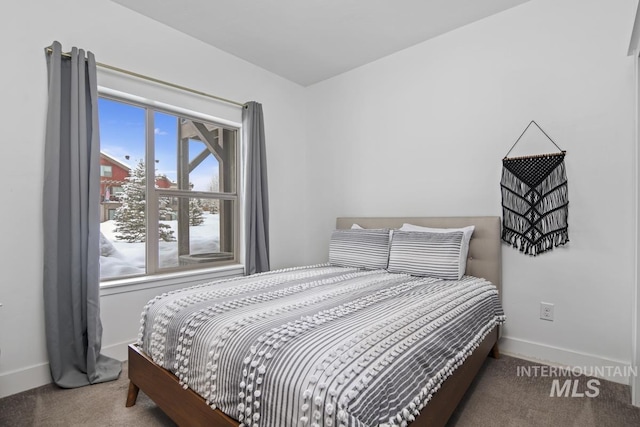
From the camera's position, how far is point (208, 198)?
3.16 m

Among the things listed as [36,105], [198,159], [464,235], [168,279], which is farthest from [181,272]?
[464,235]

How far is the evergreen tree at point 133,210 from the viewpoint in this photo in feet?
8.66

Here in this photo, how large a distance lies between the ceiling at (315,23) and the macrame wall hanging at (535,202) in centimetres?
111

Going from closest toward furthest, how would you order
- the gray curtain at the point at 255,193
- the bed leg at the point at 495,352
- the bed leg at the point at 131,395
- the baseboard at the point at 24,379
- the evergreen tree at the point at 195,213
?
the bed leg at the point at 131,395 < the baseboard at the point at 24,379 < the bed leg at the point at 495,352 < the evergreen tree at the point at 195,213 < the gray curtain at the point at 255,193

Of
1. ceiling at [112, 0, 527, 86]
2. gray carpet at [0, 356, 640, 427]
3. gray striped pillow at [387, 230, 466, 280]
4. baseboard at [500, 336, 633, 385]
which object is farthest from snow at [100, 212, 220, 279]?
baseboard at [500, 336, 633, 385]

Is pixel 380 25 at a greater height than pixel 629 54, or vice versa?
pixel 380 25

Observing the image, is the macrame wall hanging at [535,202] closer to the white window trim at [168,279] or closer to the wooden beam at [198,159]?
the white window trim at [168,279]

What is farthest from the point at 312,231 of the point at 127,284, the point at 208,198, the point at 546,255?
the point at 546,255

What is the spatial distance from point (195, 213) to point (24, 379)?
1.62 meters

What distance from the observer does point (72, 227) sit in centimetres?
209

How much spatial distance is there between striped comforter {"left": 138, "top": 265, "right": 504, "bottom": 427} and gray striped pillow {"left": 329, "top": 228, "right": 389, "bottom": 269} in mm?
629

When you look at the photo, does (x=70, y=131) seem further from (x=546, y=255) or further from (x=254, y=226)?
(x=546, y=255)

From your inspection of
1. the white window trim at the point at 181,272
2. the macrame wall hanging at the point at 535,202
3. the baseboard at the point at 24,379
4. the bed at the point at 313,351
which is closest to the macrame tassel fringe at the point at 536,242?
the macrame wall hanging at the point at 535,202

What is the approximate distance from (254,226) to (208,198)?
1.69 ft
